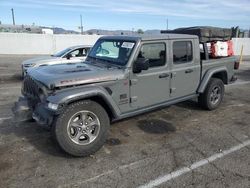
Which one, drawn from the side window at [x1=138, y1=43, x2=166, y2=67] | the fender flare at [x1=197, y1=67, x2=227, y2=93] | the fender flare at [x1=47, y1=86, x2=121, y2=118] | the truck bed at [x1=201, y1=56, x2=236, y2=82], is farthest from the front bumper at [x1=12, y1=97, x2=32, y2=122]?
the truck bed at [x1=201, y1=56, x2=236, y2=82]

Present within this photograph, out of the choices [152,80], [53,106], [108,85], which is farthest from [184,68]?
[53,106]

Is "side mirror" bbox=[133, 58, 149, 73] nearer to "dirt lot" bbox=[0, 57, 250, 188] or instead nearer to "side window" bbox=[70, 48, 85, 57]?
"dirt lot" bbox=[0, 57, 250, 188]

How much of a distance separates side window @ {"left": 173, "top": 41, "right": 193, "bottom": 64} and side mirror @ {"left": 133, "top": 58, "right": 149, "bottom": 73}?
3.64ft

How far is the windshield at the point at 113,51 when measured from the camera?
5090mm

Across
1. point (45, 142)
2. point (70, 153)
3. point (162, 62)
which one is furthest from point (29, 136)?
point (162, 62)

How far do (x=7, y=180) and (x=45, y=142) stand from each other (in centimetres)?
127

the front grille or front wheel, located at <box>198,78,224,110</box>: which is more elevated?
the front grille

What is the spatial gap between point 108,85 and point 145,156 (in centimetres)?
132

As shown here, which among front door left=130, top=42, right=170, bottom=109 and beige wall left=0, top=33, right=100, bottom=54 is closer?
front door left=130, top=42, right=170, bottom=109

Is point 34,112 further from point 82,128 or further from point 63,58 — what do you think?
point 63,58

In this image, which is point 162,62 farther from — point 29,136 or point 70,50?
point 70,50

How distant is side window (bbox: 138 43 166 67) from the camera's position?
520 cm

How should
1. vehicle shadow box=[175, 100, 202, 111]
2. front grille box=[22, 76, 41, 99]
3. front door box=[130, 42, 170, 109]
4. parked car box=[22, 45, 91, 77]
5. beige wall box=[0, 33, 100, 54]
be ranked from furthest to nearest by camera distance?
beige wall box=[0, 33, 100, 54] → parked car box=[22, 45, 91, 77] → vehicle shadow box=[175, 100, 202, 111] → front door box=[130, 42, 170, 109] → front grille box=[22, 76, 41, 99]

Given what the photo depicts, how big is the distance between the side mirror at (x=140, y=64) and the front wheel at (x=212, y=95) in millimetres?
2450
